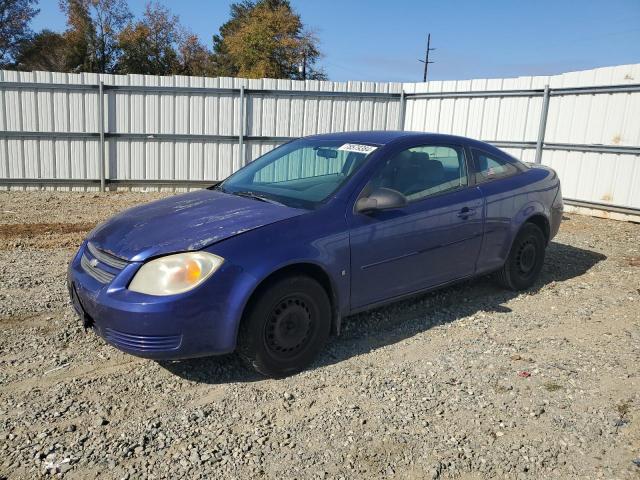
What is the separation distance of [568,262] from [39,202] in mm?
9150

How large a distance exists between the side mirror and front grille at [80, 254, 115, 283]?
175 cm

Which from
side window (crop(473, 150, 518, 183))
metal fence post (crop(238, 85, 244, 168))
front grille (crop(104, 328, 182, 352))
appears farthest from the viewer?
metal fence post (crop(238, 85, 244, 168))

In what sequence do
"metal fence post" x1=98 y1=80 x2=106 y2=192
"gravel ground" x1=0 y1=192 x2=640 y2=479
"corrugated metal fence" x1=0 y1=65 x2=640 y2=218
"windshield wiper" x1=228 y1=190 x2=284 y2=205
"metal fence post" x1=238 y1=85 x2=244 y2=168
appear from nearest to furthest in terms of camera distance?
1. "gravel ground" x1=0 y1=192 x2=640 y2=479
2. "windshield wiper" x1=228 y1=190 x2=284 y2=205
3. "corrugated metal fence" x1=0 y1=65 x2=640 y2=218
4. "metal fence post" x1=98 y1=80 x2=106 y2=192
5. "metal fence post" x1=238 y1=85 x2=244 y2=168

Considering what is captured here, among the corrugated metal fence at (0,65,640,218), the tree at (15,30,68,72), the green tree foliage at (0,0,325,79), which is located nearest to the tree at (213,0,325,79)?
the green tree foliage at (0,0,325,79)

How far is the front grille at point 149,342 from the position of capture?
11.0ft

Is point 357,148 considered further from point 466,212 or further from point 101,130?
point 101,130

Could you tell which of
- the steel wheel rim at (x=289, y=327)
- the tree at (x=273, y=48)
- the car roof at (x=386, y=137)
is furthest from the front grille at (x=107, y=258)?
the tree at (x=273, y=48)

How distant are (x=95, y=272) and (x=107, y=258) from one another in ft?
0.42

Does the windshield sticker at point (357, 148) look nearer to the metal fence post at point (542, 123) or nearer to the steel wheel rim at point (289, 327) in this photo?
the steel wheel rim at point (289, 327)

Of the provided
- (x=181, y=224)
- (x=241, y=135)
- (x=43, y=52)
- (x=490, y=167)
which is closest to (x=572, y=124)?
(x=490, y=167)

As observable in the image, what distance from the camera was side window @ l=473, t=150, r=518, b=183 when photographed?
514cm

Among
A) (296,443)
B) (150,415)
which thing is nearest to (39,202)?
(150,415)

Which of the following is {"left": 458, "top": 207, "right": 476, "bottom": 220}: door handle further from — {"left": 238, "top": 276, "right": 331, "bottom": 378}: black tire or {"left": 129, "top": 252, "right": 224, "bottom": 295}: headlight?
{"left": 129, "top": 252, "right": 224, "bottom": 295}: headlight

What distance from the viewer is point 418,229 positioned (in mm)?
4418
